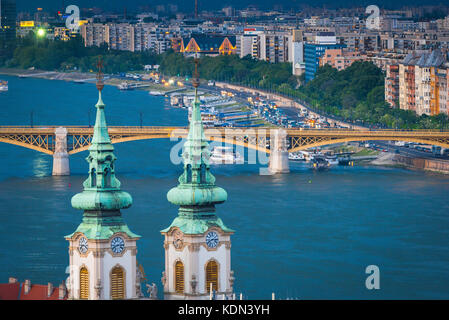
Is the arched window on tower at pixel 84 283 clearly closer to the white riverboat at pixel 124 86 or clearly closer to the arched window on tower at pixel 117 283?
the arched window on tower at pixel 117 283

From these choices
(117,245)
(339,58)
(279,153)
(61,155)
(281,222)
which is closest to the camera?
(117,245)

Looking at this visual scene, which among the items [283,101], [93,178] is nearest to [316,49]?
[283,101]

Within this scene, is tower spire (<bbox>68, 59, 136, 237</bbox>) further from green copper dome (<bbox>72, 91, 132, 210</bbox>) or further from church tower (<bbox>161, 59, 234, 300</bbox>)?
church tower (<bbox>161, 59, 234, 300</bbox>)

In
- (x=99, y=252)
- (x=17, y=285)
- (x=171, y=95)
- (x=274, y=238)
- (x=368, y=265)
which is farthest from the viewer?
(x=171, y=95)

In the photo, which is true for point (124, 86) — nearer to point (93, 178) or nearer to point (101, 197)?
point (93, 178)

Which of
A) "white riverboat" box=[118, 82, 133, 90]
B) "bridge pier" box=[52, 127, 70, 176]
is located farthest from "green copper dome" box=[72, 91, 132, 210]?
"white riverboat" box=[118, 82, 133, 90]
